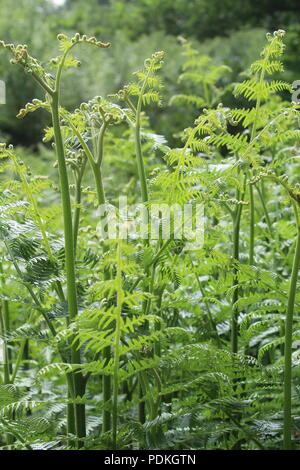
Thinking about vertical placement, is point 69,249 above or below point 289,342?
above

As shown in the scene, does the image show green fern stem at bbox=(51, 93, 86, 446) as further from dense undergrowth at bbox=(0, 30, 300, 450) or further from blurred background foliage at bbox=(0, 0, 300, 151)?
blurred background foliage at bbox=(0, 0, 300, 151)

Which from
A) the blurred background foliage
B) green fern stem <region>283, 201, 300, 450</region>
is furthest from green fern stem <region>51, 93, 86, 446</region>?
the blurred background foliage

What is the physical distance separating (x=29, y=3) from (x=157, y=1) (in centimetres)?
242

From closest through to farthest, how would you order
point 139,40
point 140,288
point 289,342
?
point 289,342
point 140,288
point 139,40

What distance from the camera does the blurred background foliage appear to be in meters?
7.97

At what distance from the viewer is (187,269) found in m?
1.68

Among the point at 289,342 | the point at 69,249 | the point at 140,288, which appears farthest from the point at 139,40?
the point at 289,342

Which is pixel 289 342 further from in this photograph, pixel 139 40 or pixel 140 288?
pixel 139 40

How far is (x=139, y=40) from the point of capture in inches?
410

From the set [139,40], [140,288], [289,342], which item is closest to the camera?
[289,342]

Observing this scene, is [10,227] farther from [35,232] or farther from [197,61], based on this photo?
[197,61]
